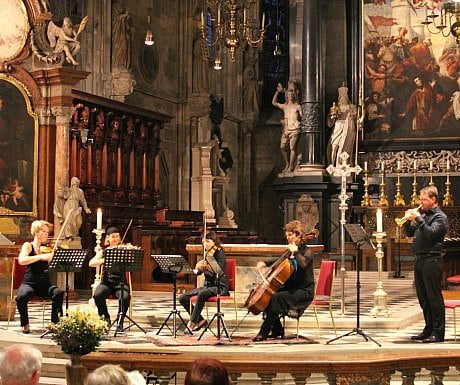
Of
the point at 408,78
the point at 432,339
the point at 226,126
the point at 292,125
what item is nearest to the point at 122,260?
the point at 432,339

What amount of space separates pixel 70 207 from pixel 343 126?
32.8 feet

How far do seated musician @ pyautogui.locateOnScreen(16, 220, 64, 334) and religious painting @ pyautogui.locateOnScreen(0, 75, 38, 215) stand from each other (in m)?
4.86

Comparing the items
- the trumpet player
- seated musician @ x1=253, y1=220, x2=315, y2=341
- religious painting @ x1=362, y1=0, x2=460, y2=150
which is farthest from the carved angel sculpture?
religious painting @ x1=362, y1=0, x2=460, y2=150

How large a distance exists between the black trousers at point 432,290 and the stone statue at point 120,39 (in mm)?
13015

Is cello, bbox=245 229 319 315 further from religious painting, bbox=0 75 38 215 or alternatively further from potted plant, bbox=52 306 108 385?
religious painting, bbox=0 75 38 215

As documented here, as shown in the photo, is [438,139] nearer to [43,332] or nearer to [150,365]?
[43,332]

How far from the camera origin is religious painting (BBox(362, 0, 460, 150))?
2389cm

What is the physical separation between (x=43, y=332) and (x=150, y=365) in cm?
510

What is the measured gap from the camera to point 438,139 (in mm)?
23828

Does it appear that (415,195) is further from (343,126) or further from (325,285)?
(325,285)

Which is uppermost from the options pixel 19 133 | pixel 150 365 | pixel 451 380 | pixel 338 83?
pixel 338 83

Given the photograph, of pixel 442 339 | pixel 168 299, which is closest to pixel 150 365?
pixel 442 339

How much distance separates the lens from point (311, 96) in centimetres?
2400

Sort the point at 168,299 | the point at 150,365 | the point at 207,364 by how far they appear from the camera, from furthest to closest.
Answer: the point at 168,299 < the point at 150,365 < the point at 207,364
